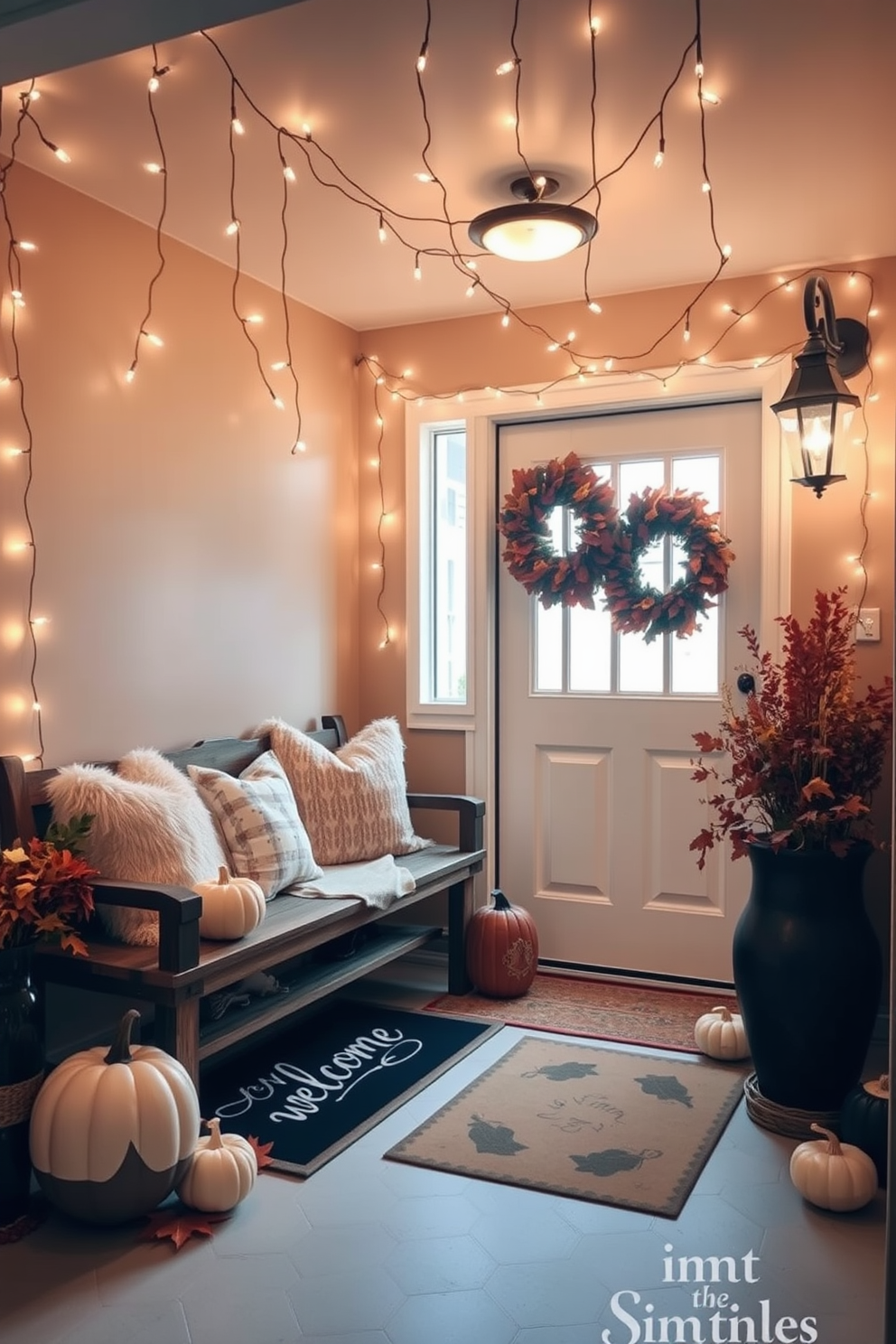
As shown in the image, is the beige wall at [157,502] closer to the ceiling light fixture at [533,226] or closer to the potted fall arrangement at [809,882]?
the ceiling light fixture at [533,226]

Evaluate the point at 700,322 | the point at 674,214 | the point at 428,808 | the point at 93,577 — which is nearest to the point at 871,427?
the point at 700,322

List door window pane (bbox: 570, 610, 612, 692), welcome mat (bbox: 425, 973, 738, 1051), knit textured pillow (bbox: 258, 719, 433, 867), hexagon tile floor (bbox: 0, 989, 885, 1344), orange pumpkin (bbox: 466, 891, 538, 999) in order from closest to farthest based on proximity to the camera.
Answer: hexagon tile floor (bbox: 0, 989, 885, 1344)
welcome mat (bbox: 425, 973, 738, 1051)
knit textured pillow (bbox: 258, 719, 433, 867)
orange pumpkin (bbox: 466, 891, 538, 999)
door window pane (bbox: 570, 610, 612, 692)

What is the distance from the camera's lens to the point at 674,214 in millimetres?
3080

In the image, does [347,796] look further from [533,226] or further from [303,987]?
[533,226]

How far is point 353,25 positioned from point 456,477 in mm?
2068

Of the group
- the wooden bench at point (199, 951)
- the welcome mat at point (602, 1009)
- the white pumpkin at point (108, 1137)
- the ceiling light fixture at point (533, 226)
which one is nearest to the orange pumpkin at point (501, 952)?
the welcome mat at point (602, 1009)

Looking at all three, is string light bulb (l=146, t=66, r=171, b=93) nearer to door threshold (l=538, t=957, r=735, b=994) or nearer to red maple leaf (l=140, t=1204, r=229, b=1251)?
red maple leaf (l=140, t=1204, r=229, b=1251)

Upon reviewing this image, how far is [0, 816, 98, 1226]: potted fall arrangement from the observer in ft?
7.11

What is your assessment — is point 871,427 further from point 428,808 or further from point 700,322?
point 428,808

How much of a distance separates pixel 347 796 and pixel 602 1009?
1056 mm

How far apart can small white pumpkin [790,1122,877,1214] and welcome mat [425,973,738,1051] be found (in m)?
0.91

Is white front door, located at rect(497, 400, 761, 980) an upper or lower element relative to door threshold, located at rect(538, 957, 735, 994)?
upper

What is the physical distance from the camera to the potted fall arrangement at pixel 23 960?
2.17 m

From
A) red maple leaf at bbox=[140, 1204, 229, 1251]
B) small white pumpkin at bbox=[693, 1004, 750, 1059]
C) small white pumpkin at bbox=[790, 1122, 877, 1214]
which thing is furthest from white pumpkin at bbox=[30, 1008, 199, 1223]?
small white pumpkin at bbox=[693, 1004, 750, 1059]
